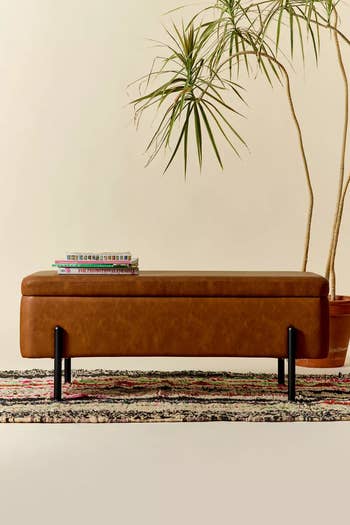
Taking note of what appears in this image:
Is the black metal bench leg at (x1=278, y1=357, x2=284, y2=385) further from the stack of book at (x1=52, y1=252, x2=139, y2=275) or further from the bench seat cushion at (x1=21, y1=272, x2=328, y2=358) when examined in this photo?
the stack of book at (x1=52, y1=252, x2=139, y2=275)

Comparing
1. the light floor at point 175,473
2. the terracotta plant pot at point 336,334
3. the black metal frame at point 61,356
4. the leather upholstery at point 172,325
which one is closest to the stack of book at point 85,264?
the leather upholstery at point 172,325

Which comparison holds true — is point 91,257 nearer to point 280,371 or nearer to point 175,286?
point 175,286

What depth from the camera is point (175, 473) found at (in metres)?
2.68

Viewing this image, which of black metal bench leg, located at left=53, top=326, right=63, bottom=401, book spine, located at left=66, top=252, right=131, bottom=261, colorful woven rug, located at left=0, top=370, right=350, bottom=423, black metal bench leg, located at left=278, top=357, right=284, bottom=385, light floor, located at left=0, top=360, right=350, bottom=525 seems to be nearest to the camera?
light floor, located at left=0, top=360, right=350, bottom=525

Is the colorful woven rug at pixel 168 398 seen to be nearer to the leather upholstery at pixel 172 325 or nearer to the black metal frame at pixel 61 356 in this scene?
the black metal frame at pixel 61 356

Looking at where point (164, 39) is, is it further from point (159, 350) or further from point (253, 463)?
point (253, 463)

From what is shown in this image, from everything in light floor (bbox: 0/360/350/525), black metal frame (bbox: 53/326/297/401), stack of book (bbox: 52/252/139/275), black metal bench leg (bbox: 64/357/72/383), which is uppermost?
stack of book (bbox: 52/252/139/275)

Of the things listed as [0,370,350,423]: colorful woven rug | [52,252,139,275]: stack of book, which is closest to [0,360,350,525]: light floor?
[0,370,350,423]: colorful woven rug

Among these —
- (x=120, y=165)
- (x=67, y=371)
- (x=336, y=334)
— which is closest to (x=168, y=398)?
(x=67, y=371)

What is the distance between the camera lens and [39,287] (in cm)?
357

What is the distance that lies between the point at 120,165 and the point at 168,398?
243cm

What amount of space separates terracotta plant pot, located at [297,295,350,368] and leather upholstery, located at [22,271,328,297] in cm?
98

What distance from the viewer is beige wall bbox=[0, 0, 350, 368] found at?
18.8ft

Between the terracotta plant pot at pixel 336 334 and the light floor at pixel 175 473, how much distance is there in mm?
1284
